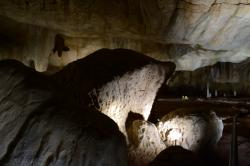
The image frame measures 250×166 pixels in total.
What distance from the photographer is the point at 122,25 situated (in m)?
10.2

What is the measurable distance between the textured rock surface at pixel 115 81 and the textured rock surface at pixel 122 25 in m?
3.49

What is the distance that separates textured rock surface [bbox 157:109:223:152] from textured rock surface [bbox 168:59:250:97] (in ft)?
33.9

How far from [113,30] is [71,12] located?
1860 millimetres

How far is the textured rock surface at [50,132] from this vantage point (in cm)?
256

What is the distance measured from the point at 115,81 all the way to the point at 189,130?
6.59 ft

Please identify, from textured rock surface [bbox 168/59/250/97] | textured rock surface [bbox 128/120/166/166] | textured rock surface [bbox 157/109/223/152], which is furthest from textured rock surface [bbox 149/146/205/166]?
textured rock surface [bbox 168/59/250/97]

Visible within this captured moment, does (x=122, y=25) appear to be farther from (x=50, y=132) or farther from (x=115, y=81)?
(x=50, y=132)

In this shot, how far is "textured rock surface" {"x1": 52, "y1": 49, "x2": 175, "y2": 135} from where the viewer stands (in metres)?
5.15

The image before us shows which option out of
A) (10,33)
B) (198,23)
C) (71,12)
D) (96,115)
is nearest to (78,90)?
(96,115)

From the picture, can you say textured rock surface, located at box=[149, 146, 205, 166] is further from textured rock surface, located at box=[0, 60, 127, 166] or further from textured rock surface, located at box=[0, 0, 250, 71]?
textured rock surface, located at box=[0, 0, 250, 71]

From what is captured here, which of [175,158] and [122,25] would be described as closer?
[175,158]

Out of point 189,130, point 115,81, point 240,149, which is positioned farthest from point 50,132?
point 240,149

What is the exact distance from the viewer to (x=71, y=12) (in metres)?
9.08

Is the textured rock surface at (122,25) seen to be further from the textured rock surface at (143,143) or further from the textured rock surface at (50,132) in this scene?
the textured rock surface at (50,132)
